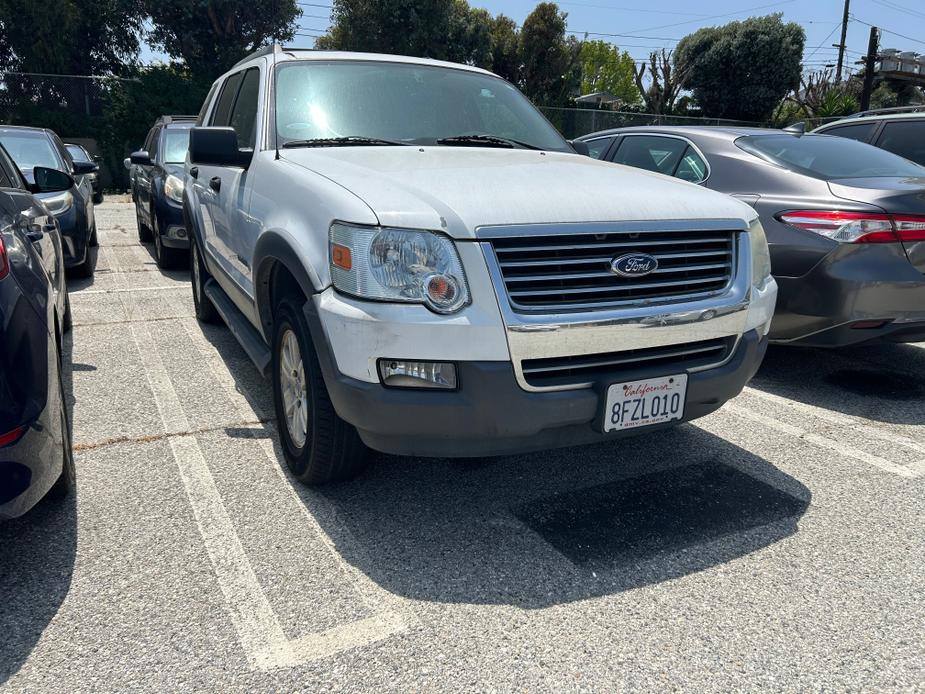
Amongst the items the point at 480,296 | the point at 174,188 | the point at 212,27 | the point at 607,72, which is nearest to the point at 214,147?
the point at 480,296

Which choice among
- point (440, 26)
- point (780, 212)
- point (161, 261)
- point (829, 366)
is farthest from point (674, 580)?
point (440, 26)

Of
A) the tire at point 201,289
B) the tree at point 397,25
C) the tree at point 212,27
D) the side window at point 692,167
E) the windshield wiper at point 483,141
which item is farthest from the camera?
the tree at point 397,25

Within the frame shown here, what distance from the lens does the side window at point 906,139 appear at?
708 centimetres

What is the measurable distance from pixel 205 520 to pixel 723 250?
2.34m

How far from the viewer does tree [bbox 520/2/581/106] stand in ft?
109

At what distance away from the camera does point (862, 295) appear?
4160mm

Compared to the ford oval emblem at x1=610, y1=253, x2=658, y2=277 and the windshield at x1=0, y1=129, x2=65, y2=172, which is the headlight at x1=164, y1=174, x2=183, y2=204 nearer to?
the windshield at x1=0, y1=129, x2=65, y2=172

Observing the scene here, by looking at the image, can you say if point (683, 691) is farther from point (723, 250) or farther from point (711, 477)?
point (723, 250)

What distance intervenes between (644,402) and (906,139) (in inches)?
246

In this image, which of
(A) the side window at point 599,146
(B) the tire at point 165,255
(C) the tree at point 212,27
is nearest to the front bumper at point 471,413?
(A) the side window at point 599,146

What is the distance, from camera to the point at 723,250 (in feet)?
9.65

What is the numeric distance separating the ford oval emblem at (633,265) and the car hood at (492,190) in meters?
0.15

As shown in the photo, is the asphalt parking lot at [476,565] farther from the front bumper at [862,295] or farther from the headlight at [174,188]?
the headlight at [174,188]

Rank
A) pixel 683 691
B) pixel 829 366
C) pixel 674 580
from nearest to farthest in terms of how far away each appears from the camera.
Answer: pixel 683 691 → pixel 674 580 → pixel 829 366
